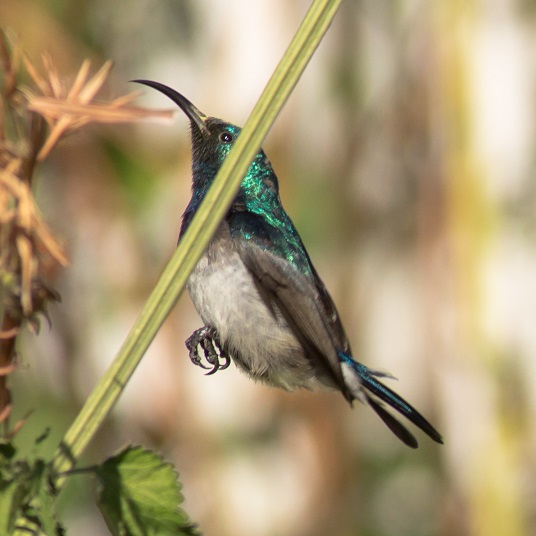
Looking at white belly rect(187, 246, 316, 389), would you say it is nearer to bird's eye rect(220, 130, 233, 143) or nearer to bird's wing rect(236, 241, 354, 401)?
bird's wing rect(236, 241, 354, 401)

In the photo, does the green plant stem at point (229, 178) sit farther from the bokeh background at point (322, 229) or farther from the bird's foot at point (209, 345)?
the bokeh background at point (322, 229)

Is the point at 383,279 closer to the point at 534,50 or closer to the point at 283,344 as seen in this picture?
the point at 534,50

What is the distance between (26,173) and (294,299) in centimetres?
111

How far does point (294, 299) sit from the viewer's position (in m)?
1.85

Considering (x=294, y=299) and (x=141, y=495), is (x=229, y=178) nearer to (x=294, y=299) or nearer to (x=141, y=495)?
(x=141, y=495)

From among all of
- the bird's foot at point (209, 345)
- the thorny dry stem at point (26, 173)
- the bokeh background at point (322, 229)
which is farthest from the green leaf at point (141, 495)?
the bokeh background at point (322, 229)

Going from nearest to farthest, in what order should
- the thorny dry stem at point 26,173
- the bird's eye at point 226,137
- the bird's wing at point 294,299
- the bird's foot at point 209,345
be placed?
the thorny dry stem at point 26,173
the bird's foot at point 209,345
the bird's wing at point 294,299
the bird's eye at point 226,137

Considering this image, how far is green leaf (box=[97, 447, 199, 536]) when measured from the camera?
0.79m

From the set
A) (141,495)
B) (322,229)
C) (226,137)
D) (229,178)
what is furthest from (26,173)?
(322,229)

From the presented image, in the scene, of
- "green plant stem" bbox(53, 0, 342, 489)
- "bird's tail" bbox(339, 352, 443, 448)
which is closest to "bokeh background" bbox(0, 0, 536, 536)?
"bird's tail" bbox(339, 352, 443, 448)

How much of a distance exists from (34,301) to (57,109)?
0.17m

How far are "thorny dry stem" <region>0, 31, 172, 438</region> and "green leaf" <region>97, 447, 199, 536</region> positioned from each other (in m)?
0.10

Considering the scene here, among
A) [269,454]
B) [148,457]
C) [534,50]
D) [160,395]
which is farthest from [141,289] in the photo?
[148,457]

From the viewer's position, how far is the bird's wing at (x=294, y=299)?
182 centimetres
